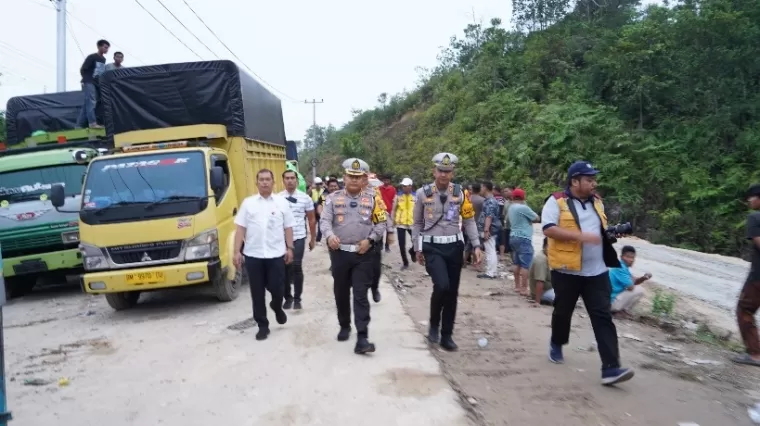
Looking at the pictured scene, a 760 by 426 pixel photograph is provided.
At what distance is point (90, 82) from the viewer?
38.9ft

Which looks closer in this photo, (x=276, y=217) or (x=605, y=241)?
(x=605, y=241)

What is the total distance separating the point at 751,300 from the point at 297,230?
5.20m

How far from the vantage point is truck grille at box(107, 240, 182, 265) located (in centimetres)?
782

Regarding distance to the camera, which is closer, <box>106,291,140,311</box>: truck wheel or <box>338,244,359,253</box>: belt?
<box>338,244,359,253</box>: belt

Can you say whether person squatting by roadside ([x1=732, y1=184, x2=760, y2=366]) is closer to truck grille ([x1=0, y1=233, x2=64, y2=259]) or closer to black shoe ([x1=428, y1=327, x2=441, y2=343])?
black shoe ([x1=428, y1=327, x2=441, y2=343])

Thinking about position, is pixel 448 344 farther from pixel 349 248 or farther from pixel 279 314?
pixel 279 314

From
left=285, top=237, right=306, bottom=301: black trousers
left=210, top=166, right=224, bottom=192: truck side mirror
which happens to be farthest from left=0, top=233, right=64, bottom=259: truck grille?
left=285, top=237, right=306, bottom=301: black trousers

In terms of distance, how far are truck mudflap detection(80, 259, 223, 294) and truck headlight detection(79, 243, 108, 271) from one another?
0.30 ft

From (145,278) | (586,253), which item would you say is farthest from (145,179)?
(586,253)

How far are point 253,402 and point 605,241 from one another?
315 cm

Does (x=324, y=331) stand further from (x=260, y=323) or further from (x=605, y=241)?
(x=605, y=241)

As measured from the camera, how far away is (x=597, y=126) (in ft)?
77.2

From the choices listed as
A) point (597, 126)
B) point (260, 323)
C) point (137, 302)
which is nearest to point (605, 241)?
point (260, 323)

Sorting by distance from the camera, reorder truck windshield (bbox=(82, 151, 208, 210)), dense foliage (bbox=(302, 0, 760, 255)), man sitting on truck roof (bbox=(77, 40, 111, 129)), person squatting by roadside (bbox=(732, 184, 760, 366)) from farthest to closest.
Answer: dense foliage (bbox=(302, 0, 760, 255))
man sitting on truck roof (bbox=(77, 40, 111, 129))
truck windshield (bbox=(82, 151, 208, 210))
person squatting by roadside (bbox=(732, 184, 760, 366))
